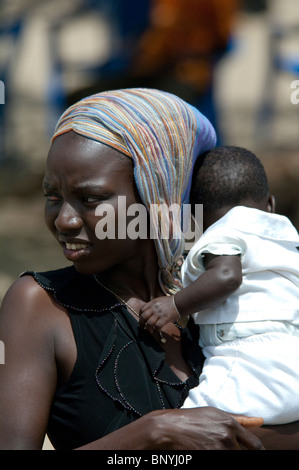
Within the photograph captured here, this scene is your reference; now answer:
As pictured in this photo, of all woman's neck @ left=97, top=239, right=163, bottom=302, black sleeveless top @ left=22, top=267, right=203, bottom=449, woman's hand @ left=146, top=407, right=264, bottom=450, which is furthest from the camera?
woman's neck @ left=97, top=239, right=163, bottom=302

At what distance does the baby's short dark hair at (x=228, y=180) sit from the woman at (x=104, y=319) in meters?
0.12

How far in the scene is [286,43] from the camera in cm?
1060

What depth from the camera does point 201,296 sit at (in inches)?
86.1

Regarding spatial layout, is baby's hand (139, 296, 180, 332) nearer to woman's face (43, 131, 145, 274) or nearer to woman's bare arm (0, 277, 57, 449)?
woman's face (43, 131, 145, 274)

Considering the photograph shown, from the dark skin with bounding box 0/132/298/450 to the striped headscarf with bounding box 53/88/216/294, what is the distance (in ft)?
0.15

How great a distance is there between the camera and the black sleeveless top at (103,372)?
6.79 ft

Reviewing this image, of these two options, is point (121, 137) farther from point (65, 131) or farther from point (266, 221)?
point (266, 221)

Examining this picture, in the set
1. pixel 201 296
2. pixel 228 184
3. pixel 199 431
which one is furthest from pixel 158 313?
pixel 228 184

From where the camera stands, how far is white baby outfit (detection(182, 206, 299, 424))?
212 centimetres

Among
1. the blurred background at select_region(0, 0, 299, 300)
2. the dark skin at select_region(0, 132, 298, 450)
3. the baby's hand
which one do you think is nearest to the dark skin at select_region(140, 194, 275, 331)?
the baby's hand

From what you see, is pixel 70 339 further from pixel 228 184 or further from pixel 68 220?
pixel 228 184

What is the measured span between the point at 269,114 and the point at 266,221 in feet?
29.2

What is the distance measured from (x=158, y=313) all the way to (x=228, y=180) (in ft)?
1.86
